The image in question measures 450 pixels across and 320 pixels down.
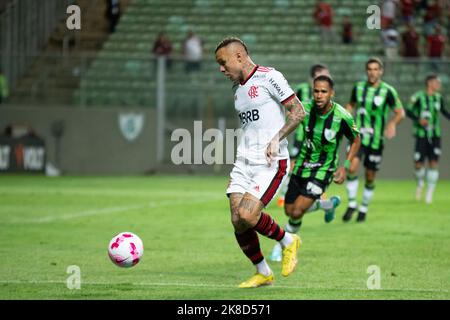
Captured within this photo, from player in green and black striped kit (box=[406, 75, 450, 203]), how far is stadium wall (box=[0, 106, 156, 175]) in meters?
10.9

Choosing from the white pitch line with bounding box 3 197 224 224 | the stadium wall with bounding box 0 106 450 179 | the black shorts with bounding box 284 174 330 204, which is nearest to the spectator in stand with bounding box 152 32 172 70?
the stadium wall with bounding box 0 106 450 179

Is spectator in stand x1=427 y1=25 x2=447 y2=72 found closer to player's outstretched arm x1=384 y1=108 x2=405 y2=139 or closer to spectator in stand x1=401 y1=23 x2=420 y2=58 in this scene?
spectator in stand x1=401 y1=23 x2=420 y2=58

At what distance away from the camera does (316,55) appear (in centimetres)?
3225

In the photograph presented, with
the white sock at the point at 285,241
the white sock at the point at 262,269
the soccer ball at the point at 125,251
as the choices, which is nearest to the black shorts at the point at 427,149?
the white sock at the point at 285,241

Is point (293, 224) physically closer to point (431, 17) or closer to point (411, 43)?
point (411, 43)

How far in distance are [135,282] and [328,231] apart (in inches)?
226

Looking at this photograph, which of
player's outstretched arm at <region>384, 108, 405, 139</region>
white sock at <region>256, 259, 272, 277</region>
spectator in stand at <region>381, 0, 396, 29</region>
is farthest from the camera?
spectator in stand at <region>381, 0, 396, 29</region>

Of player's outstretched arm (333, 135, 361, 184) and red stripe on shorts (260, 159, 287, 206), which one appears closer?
red stripe on shorts (260, 159, 287, 206)

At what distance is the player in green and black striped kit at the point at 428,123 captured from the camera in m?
20.6

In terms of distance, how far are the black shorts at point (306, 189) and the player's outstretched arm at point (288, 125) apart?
2687 mm

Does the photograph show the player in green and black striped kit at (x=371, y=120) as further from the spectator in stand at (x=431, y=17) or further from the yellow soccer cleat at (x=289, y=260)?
the spectator in stand at (x=431, y=17)

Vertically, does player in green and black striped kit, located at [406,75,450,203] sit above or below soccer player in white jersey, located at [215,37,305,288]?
below

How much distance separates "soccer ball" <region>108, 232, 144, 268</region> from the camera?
1008cm

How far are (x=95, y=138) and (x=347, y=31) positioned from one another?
8.67 metres
